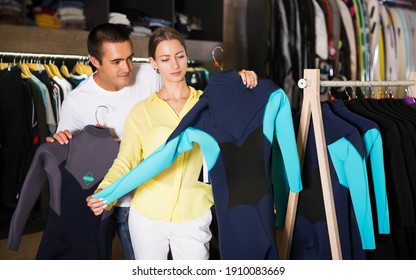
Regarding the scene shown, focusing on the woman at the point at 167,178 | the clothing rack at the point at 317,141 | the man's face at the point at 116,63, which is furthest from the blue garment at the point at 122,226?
the clothing rack at the point at 317,141

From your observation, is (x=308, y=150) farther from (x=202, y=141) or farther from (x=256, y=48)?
(x=256, y=48)

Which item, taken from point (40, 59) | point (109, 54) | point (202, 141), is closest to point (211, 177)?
point (202, 141)

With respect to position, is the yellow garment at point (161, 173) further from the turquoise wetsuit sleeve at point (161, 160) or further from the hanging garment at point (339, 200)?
the hanging garment at point (339, 200)

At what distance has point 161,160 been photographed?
1.65 meters

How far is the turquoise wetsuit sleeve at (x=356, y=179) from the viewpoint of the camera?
183cm

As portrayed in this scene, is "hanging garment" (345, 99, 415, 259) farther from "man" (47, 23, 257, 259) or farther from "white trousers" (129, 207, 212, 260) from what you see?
"man" (47, 23, 257, 259)

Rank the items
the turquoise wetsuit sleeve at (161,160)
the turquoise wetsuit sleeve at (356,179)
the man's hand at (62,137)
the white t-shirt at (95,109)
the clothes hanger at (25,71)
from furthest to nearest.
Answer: the clothes hanger at (25,71), the white t-shirt at (95,109), the man's hand at (62,137), the turquoise wetsuit sleeve at (356,179), the turquoise wetsuit sleeve at (161,160)

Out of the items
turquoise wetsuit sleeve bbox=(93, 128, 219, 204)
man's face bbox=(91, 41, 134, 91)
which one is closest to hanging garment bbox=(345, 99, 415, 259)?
turquoise wetsuit sleeve bbox=(93, 128, 219, 204)

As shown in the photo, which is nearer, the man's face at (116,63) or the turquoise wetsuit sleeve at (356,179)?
the turquoise wetsuit sleeve at (356,179)

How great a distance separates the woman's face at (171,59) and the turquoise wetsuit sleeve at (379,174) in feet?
2.54

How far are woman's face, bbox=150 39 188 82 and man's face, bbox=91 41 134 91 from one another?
42 centimetres

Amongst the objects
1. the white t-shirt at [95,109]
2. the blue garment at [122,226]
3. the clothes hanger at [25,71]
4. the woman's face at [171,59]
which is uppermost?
the clothes hanger at [25,71]

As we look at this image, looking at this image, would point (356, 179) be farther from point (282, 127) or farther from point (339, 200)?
point (282, 127)

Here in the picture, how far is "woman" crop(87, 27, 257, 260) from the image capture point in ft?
5.72
